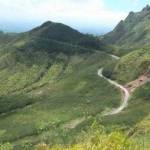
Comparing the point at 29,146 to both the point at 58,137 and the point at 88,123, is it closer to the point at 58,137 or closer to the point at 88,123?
the point at 58,137

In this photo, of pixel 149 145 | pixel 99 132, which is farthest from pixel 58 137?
pixel 99 132

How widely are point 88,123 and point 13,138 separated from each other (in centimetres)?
3164

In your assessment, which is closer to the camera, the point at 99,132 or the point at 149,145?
the point at 99,132

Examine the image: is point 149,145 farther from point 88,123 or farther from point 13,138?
point 13,138

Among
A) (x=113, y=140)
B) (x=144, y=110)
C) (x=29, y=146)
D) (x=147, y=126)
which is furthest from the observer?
(x=144, y=110)

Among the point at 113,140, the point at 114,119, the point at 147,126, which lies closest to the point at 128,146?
the point at 113,140

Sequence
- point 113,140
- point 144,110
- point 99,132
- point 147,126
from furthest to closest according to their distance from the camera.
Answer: point 144,110 < point 147,126 < point 99,132 < point 113,140

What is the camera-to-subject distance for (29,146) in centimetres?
16500

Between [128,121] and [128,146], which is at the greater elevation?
[128,146]

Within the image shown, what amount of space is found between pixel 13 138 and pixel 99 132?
4965 inches

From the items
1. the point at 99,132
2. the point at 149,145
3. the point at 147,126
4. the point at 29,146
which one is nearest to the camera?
the point at 99,132

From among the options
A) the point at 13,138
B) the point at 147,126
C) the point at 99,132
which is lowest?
the point at 13,138

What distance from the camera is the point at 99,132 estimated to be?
67812 millimetres

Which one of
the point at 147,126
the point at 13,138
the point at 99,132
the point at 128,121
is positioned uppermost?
the point at 99,132
